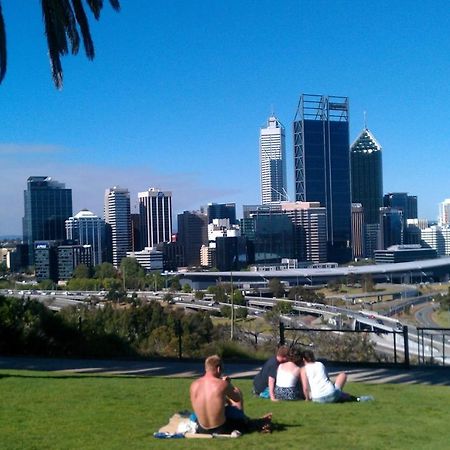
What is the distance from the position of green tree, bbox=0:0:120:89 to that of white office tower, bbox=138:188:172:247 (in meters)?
66.3

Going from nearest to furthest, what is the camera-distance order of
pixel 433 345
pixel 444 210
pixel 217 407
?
pixel 217 407 < pixel 433 345 < pixel 444 210

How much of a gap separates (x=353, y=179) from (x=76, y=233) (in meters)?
83.4

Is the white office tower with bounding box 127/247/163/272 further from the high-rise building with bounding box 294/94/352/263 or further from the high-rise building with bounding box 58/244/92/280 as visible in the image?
the high-rise building with bounding box 294/94/352/263

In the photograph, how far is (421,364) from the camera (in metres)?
12.8

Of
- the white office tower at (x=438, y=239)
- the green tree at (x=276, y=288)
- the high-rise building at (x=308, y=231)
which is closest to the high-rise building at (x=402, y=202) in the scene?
the high-rise building at (x=308, y=231)

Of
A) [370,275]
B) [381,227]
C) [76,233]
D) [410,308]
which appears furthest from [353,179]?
[410,308]

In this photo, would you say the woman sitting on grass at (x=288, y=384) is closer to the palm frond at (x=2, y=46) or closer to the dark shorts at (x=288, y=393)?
the dark shorts at (x=288, y=393)

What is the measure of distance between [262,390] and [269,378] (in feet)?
1.20

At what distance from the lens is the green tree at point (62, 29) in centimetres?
1183

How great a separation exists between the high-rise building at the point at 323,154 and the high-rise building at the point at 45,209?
47.2m

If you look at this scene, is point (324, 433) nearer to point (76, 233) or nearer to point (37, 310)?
point (37, 310)

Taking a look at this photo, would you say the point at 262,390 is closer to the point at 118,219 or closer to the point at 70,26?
the point at 70,26

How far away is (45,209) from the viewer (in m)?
85.1

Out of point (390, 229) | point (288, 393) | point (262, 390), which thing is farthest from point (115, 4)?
point (390, 229)
